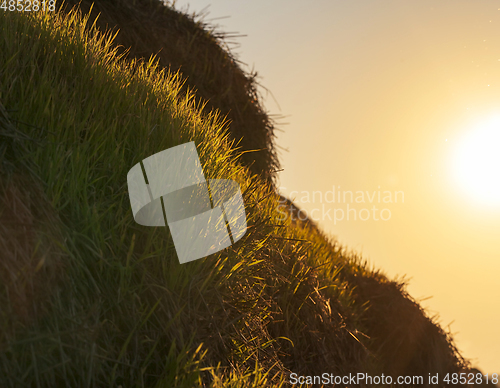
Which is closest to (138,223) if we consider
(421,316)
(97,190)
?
(97,190)

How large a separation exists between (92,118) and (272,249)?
4.32ft

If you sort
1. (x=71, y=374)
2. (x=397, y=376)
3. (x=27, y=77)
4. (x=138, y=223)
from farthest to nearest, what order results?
(x=397, y=376)
(x=27, y=77)
(x=138, y=223)
(x=71, y=374)

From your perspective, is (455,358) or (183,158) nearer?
(183,158)

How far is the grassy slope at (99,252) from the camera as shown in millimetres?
1322

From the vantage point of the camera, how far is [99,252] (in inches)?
58.9

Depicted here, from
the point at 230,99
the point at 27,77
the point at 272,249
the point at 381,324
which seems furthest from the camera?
the point at 230,99

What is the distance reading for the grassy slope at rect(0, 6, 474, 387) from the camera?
1.32 meters

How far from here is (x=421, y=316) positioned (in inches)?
191

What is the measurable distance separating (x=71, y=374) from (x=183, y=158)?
116 cm

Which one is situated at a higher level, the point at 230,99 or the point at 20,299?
the point at 230,99

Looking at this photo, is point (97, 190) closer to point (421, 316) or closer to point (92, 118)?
point (92, 118)

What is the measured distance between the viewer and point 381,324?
4414mm

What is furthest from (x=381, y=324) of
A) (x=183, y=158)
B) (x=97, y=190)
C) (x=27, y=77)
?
(x=27, y=77)

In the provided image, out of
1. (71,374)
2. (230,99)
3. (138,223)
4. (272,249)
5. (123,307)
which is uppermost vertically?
(230,99)
